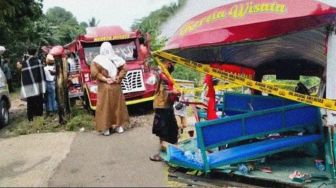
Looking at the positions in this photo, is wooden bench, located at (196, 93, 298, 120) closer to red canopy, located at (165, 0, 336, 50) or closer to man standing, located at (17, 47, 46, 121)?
red canopy, located at (165, 0, 336, 50)

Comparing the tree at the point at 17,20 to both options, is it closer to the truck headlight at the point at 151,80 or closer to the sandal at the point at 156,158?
the truck headlight at the point at 151,80

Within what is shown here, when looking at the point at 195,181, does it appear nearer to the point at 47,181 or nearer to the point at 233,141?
the point at 233,141

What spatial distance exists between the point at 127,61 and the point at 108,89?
3038 millimetres

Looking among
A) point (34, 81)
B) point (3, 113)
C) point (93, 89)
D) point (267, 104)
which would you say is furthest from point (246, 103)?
point (3, 113)

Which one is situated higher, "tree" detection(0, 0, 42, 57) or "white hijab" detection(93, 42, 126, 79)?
"tree" detection(0, 0, 42, 57)

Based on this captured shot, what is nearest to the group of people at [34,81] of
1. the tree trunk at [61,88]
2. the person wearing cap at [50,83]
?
the person wearing cap at [50,83]

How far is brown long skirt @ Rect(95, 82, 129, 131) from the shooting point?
9.41 m

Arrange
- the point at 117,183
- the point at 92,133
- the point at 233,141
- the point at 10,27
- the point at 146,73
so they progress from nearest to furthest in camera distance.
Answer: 1. the point at 117,183
2. the point at 233,141
3. the point at 92,133
4. the point at 146,73
5. the point at 10,27

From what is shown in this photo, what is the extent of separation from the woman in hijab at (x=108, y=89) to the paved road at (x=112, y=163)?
296 millimetres

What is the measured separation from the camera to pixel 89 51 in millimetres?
12344

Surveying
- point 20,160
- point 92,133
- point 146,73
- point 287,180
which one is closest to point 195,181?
point 287,180

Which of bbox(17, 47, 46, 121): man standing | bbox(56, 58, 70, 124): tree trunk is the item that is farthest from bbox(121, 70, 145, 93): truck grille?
bbox(17, 47, 46, 121): man standing

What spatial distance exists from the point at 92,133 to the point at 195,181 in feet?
13.1

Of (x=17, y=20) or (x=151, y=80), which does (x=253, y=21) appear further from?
(x=17, y=20)
